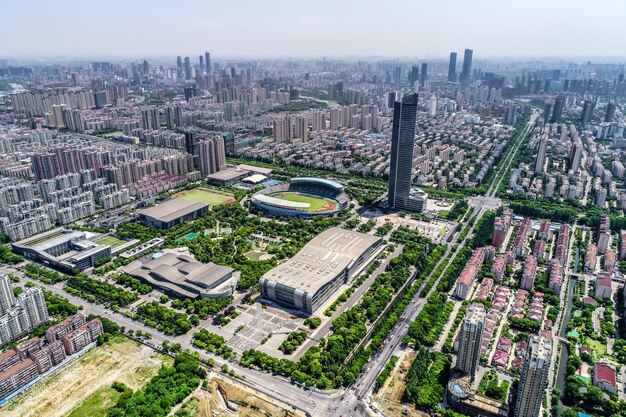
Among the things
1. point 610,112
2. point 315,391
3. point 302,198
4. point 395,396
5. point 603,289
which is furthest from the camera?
point 610,112

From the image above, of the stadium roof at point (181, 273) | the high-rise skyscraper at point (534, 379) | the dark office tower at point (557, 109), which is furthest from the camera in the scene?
the dark office tower at point (557, 109)

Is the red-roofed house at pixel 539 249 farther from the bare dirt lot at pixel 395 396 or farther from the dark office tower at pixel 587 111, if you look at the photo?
the dark office tower at pixel 587 111

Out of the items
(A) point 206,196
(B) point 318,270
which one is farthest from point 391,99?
(B) point 318,270


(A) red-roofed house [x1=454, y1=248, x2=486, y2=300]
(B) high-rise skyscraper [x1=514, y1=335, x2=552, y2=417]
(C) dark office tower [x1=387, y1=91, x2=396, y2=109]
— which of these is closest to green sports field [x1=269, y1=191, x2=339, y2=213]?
(A) red-roofed house [x1=454, y1=248, x2=486, y2=300]

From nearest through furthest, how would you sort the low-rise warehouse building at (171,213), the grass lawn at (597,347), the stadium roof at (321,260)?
the grass lawn at (597,347) → the stadium roof at (321,260) → the low-rise warehouse building at (171,213)

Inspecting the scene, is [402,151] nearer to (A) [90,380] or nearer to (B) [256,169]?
(B) [256,169]

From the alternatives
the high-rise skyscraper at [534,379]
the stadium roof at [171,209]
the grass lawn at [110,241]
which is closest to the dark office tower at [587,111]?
the stadium roof at [171,209]

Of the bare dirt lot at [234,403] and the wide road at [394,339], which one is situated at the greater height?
the bare dirt lot at [234,403]
